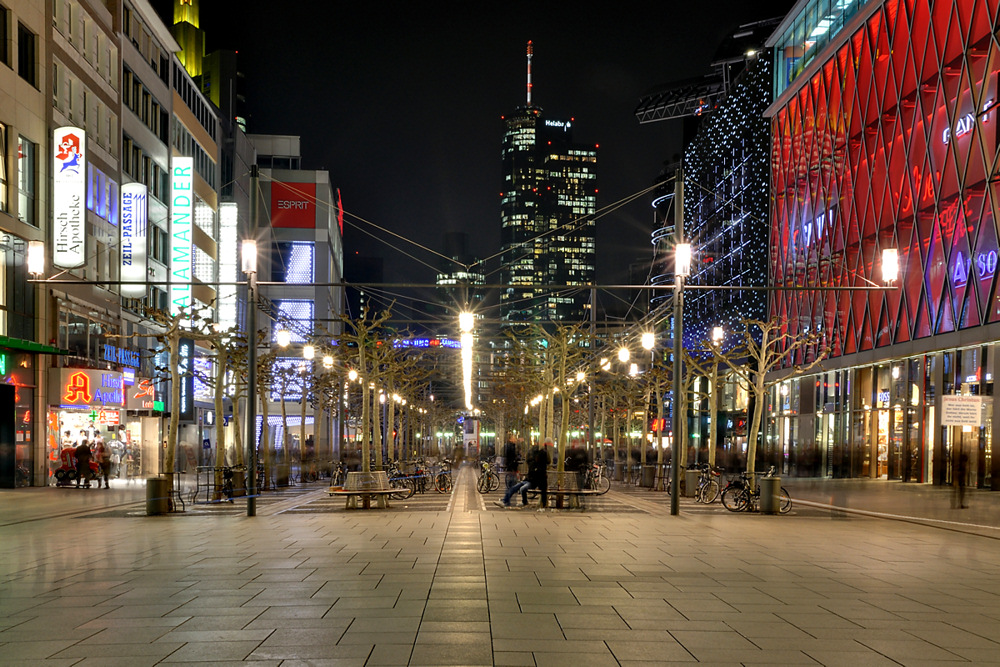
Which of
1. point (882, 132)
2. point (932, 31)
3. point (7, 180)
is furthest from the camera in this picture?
point (882, 132)

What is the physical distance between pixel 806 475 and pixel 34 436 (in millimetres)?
37309

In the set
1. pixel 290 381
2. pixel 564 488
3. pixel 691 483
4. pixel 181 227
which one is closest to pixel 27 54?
pixel 181 227

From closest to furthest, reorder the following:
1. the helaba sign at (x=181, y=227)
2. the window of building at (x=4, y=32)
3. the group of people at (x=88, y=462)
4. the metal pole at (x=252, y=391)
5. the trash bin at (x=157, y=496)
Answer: the metal pole at (x=252, y=391) < the trash bin at (x=157, y=496) < the window of building at (x=4, y=32) < the group of people at (x=88, y=462) < the helaba sign at (x=181, y=227)

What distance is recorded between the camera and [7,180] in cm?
3256

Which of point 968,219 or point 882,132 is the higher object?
point 882,132

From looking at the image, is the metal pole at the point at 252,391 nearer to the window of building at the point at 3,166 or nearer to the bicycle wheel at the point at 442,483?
the bicycle wheel at the point at 442,483

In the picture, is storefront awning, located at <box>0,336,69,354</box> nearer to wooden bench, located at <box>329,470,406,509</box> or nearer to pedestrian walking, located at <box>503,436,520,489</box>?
wooden bench, located at <box>329,470,406,509</box>

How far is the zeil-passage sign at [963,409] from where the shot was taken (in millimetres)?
24656

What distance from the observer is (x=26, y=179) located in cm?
3431

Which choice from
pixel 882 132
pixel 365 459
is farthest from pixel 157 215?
pixel 882 132

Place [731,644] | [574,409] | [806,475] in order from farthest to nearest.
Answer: [574,409] → [806,475] → [731,644]

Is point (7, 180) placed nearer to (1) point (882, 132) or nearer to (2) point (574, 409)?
(1) point (882, 132)

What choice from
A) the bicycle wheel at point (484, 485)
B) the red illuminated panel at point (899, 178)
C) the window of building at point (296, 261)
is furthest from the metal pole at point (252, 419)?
the window of building at point (296, 261)

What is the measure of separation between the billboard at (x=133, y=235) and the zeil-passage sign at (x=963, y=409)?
1349 inches
